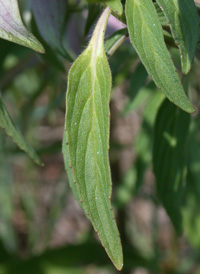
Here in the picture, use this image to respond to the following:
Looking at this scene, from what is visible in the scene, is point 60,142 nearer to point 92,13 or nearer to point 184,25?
point 92,13

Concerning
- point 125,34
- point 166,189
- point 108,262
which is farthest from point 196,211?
point 125,34

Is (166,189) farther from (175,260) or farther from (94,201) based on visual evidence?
(175,260)

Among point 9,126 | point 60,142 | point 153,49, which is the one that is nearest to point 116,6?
point 153,49

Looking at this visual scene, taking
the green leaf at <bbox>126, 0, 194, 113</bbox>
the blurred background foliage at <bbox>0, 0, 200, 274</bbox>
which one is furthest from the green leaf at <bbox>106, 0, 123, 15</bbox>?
the blurred background foliage at <bbox>0, 0, 200, 274</bbox>

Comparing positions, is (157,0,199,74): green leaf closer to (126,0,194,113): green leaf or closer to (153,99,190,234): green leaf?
(126,0,194,113): green leaf

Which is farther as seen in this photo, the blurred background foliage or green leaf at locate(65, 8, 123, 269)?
the blurred background foliage

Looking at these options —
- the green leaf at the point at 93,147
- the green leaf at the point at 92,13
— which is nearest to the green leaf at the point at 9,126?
the green leaf at the point at 93,147
